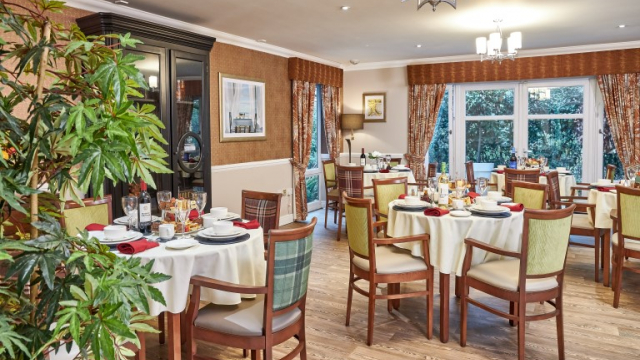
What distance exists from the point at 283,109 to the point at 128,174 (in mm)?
6604

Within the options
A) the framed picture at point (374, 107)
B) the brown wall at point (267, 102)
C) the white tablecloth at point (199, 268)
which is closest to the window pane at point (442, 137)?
the framed picture at point (374, 107)

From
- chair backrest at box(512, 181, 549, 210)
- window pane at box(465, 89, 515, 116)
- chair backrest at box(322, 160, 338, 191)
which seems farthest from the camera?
window pane at box(465, 89, 515, 116)

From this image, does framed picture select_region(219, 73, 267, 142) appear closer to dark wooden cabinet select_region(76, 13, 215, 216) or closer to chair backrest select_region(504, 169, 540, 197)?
dark wooden cabinet select_region(76, 13, 215, 216)

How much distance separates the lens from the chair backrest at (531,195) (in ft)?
13.5

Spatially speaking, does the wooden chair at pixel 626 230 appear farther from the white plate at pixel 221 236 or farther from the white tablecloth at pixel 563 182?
the white plate at pixel 221 236

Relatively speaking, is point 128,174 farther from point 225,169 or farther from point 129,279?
point 225,169

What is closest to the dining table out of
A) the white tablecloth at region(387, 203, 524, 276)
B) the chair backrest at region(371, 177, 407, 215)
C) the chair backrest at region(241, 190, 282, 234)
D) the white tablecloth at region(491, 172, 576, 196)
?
A: the white tablecloth at region(387, 203, 524, 276)

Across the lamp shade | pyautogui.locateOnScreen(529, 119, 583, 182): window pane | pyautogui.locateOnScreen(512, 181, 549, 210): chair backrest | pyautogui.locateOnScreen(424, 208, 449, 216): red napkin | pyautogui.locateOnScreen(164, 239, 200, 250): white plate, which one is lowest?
pyautogui.locateOnScreen(164, 239, 200, 250): white plate

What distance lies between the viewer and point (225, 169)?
6.38 m

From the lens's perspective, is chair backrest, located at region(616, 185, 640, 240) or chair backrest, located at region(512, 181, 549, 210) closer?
chair backrest, located at region(616, 185, 640, 240)

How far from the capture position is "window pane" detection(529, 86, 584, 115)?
7773 millimetres

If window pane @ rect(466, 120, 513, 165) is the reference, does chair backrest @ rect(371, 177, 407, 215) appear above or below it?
below

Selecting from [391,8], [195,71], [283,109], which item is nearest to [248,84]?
[283,109]

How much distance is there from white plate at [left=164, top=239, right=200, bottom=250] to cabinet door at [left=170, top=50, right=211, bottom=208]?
2.16 m
